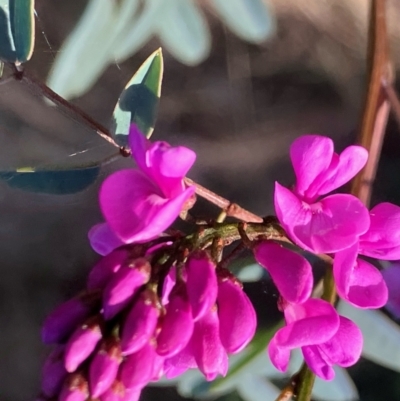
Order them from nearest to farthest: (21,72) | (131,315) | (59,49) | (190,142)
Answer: (131,315) < (21,72) < (59,49) < (190,142)

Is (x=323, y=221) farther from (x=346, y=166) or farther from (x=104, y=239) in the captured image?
(x=104, y=239)

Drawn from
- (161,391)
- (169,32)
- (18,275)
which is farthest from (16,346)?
(169,32)

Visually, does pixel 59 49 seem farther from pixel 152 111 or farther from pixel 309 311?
pixel 309 311

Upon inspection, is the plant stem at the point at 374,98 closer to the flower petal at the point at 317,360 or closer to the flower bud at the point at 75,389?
the flower petal at the point at 317,360

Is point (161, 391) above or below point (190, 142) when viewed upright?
below

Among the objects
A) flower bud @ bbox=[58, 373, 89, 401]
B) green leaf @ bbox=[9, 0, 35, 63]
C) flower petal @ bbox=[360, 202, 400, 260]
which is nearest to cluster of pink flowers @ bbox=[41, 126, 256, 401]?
flower bud @ bbox=[58, 373, 89, 401]

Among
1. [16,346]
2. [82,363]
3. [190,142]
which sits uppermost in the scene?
[82,363]

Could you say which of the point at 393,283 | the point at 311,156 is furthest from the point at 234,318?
the point at 393,283

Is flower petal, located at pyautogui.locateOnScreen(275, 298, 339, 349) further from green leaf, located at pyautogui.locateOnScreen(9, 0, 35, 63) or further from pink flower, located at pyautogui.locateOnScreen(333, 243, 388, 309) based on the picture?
green leaf, located at pyautogui.locateOnScreen(9, 0, 35, 63)
